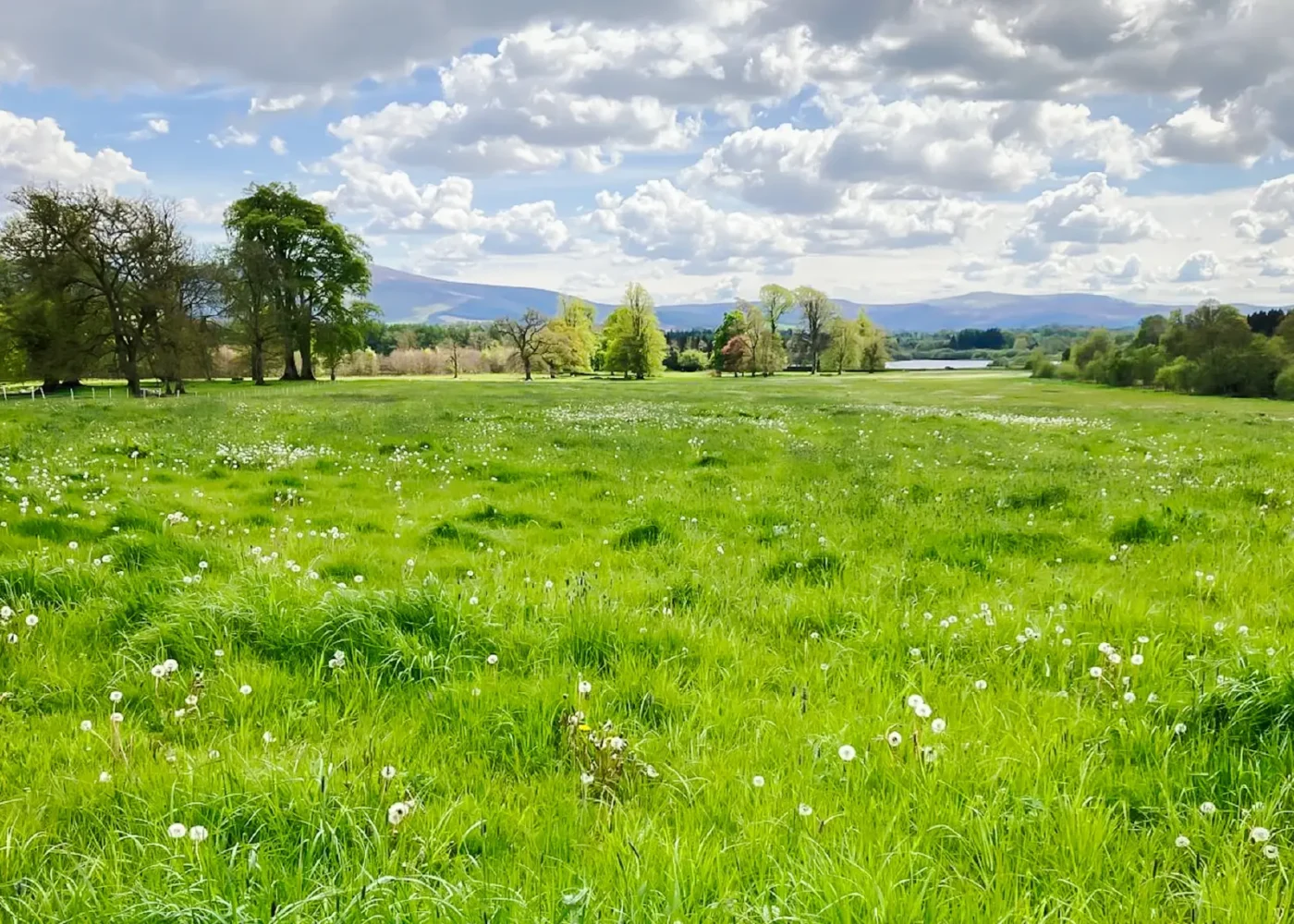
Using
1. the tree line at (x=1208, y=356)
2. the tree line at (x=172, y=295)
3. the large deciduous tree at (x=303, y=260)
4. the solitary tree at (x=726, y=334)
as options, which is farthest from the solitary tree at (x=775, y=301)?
the large deciduous tree at (x=303, y=260)

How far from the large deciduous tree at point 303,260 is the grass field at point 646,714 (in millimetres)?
62825

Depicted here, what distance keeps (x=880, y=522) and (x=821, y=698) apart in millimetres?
5300

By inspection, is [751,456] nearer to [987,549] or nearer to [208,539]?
[987,549]

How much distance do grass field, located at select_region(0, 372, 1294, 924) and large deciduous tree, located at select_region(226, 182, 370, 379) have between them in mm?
62825

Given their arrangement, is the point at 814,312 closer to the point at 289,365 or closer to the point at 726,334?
the point at 726,334

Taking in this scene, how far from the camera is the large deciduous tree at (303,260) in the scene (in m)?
65.6

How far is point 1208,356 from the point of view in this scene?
73.6 m

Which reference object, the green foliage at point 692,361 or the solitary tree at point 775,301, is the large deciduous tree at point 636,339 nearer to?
the solitary tree at point 775,301

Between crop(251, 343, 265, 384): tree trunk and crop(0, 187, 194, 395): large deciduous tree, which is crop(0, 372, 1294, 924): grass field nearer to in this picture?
crop(0, 187, 194, 395): large deciduous tree

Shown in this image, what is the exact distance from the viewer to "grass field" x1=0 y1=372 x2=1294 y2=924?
2705 mm

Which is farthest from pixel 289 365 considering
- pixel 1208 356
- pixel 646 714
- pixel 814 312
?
pixel 1208 356

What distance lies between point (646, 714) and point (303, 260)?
75.8m

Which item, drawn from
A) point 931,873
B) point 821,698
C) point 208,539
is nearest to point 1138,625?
point 821,698

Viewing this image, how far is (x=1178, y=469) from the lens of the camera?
44.9 ft
